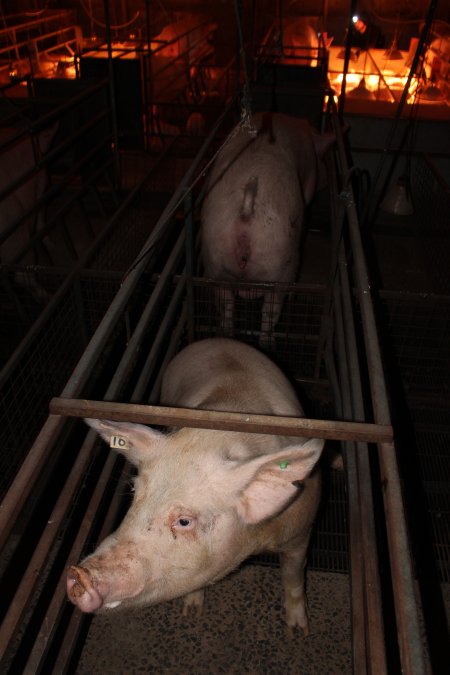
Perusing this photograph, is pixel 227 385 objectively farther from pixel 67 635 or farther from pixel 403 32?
pixel 403 32

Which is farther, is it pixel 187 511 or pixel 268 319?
pixel 268 319

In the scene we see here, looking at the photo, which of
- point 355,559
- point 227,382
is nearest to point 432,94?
point 227,382

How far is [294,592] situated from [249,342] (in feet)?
6.83

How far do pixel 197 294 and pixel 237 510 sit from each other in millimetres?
2520

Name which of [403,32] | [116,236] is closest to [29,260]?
[116,236]

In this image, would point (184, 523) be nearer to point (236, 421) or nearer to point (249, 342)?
point (236, 421)

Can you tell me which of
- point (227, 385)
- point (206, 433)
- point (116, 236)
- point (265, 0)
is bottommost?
point (116, 236)

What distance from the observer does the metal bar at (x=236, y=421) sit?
4.26 feet

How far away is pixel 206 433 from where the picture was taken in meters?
1.79

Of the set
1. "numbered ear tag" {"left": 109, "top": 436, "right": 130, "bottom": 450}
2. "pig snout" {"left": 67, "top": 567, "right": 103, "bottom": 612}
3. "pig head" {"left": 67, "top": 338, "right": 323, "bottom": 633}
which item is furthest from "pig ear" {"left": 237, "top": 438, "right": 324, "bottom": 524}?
"pig snout" {"left": 67, "top": 567, "right": 103, "bottom": 612}

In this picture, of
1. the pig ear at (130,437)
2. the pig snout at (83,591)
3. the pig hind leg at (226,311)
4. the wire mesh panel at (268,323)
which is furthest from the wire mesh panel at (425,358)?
the pig snout at (83,591)

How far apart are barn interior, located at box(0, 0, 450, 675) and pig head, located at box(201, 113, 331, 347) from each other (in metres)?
0.20

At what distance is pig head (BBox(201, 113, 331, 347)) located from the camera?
379cm

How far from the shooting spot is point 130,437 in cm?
167
